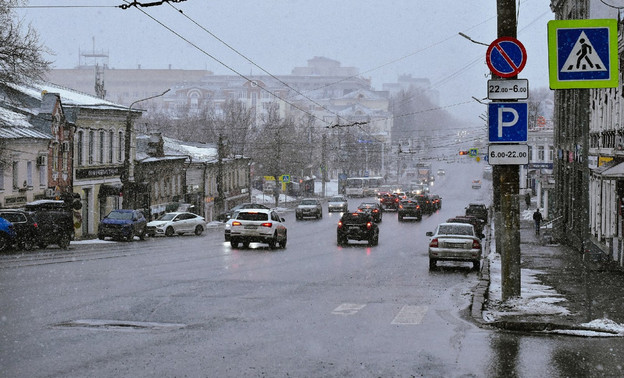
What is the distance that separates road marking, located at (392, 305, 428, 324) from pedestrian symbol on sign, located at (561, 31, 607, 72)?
504 centimetres

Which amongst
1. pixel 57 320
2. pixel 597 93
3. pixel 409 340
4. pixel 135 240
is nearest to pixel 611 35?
pixel 409 340

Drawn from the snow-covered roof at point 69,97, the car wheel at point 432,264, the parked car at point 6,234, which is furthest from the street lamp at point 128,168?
the car wheel at point 432,264

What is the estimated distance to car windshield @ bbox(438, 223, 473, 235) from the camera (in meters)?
28.1

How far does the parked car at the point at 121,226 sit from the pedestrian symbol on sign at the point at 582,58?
111 ft

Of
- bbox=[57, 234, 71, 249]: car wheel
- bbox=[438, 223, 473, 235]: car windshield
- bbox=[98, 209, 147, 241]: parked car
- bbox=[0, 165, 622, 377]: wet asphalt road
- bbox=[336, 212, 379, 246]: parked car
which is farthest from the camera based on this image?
bbox=[98, 209, 147, 241]: parked car

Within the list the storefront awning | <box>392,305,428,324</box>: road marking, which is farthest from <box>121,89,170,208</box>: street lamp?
<box>392,305,428,324</box>: road marking

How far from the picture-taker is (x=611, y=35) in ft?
49.9

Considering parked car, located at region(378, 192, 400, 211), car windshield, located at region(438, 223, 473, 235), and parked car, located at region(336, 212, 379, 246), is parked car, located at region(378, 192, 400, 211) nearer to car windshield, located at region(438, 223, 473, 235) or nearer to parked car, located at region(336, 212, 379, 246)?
parked car, located at region(336, 212, 379, 246)

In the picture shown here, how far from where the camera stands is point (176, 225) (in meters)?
53.8

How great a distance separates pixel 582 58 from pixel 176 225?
134ft

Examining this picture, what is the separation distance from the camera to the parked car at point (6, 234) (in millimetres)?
34125

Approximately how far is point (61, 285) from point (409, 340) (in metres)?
10.2

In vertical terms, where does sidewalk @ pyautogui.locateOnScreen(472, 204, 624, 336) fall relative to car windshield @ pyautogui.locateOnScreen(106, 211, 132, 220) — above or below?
below

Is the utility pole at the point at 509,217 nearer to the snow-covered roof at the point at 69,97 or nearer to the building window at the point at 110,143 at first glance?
the snow-covered roof at the point at 69,97
